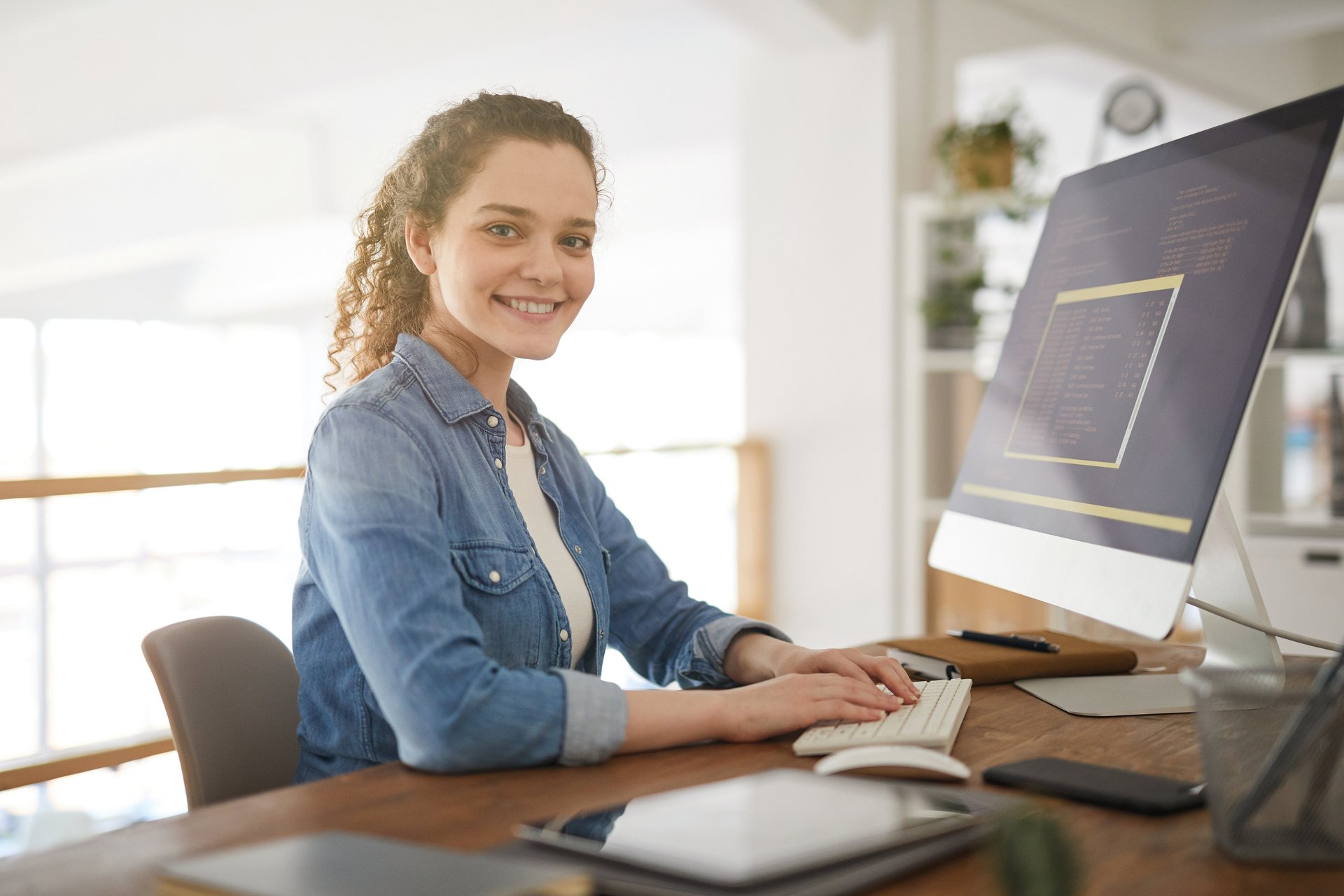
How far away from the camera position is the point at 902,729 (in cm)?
104

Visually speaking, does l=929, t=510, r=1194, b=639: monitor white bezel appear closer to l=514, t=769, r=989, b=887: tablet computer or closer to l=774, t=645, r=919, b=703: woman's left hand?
l=774, t=645, r=919, b=703: woman's left hand

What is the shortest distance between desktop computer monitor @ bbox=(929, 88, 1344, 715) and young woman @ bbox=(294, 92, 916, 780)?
215mm

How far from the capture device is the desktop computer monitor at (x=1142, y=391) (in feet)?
3.23

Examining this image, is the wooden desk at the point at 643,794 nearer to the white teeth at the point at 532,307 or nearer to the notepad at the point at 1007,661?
the notepad at the point at 1007,661

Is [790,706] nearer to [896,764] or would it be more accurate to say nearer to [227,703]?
[896,764]

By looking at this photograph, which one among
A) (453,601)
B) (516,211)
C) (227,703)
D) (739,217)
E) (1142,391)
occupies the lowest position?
(227,703)

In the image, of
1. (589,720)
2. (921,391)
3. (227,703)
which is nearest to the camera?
(589,720)

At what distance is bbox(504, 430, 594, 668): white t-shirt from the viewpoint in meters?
1.31

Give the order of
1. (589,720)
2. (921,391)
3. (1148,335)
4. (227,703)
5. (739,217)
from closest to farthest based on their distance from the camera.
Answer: (589,720) < (1148,335) < (227,703) < (921,391) < (739,217)

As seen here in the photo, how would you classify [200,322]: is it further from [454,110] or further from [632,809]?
[632,809]

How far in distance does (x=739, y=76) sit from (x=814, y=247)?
724 mm

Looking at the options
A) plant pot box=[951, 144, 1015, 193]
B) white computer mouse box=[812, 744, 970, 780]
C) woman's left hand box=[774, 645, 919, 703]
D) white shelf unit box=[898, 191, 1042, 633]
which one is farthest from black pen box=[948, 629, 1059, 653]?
plant pot box=[951, 144, 1015, 193]

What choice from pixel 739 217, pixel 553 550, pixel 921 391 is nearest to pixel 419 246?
pixel 553 550

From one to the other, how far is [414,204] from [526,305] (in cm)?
19
